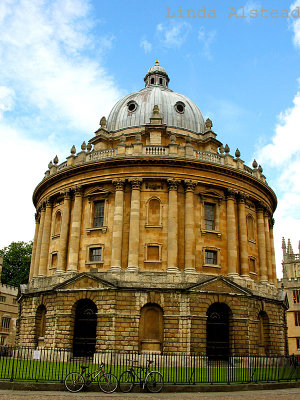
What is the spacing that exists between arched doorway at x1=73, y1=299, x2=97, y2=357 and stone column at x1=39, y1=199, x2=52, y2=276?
7.33m

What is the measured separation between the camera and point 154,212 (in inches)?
1344

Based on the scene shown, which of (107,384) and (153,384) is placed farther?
(153,384)

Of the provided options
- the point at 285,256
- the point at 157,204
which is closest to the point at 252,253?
the point at 157,204

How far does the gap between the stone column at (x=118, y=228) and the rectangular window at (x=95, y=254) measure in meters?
1.82

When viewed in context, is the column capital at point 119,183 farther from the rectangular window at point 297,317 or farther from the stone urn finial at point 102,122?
the rectangular window at point 297,317

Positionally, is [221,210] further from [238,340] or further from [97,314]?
A: [97,314]

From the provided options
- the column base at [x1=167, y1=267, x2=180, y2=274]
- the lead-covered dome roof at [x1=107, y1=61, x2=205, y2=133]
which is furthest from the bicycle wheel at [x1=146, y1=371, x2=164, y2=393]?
the lead-covered dome roof at [x1=107, y1=61, x2=205, y2=133]

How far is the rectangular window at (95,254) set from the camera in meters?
34.0

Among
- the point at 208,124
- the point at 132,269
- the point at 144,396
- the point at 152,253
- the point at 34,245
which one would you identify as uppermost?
the point at 208,124

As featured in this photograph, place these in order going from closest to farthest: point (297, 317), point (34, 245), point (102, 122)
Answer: point (34, 245), point (102, 122), point (297, 317)

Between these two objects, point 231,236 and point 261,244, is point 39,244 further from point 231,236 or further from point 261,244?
point 261,244

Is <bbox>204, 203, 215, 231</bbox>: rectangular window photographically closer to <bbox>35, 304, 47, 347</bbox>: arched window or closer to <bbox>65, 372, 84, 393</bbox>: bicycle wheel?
<bbox>35, 304, 47, 347</bbox>: arched window

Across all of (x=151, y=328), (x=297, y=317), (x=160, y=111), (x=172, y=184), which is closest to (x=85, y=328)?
(x=151, y=328)

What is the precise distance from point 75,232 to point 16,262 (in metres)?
44.0
